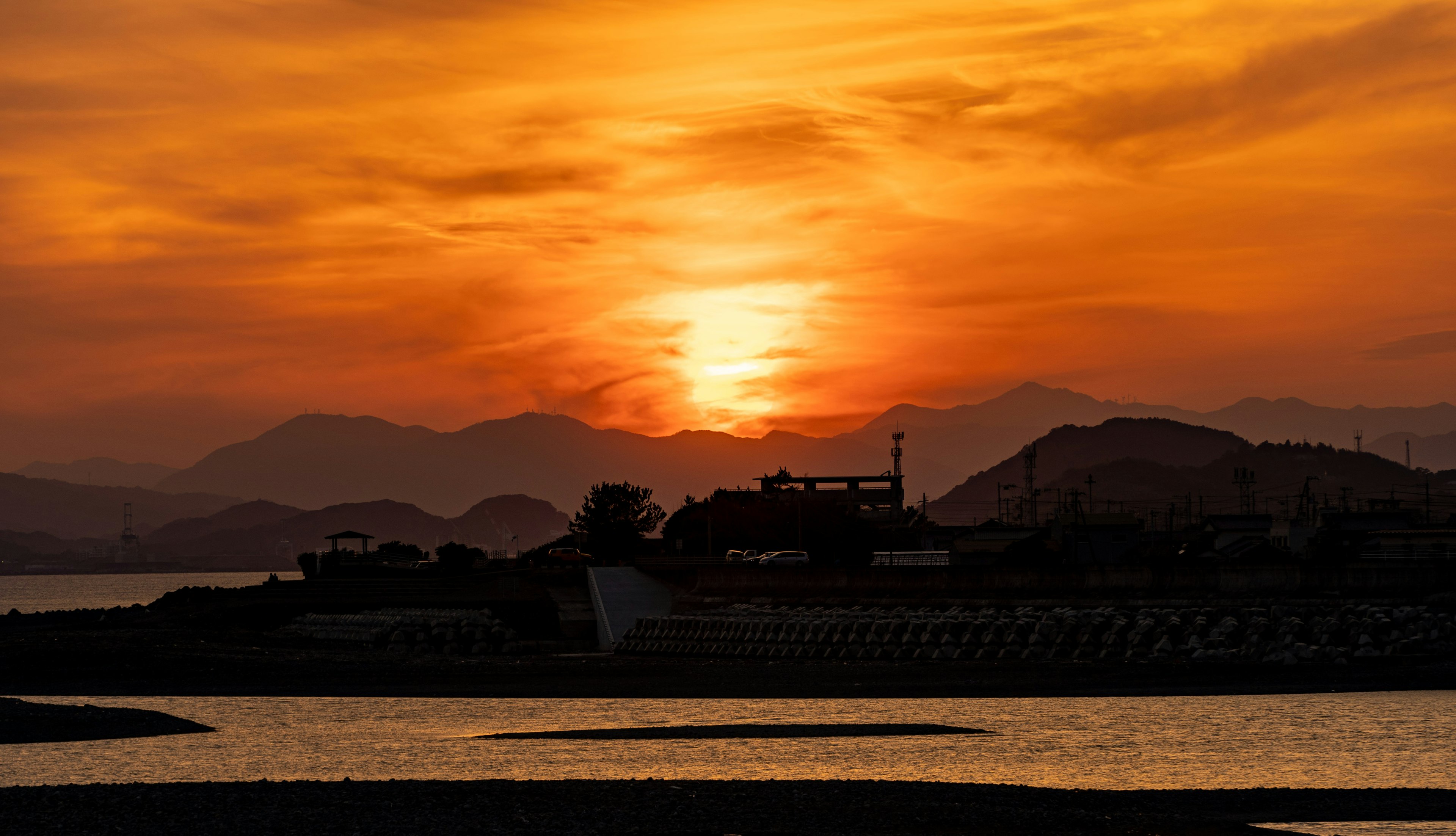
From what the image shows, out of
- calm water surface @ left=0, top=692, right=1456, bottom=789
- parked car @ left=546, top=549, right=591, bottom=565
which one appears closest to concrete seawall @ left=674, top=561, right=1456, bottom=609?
calm water surface @ left=0, top=692, right=1456, bottom=789

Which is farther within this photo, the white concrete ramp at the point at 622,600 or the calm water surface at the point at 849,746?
the white concrete ramp at the point at 622,600

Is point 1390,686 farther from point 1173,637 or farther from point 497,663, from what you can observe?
point 497,663

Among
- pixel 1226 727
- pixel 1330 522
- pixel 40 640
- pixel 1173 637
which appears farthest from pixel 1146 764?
pixel 1330 522

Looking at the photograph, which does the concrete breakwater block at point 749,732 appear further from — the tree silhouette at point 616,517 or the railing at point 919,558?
the tree silhouette at point 616,517

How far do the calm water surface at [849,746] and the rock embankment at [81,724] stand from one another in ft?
2.26

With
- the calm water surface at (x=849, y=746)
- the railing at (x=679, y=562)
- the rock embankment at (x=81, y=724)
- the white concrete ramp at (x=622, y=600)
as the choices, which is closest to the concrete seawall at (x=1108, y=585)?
the white concrete ramp at (x=622, y=600)

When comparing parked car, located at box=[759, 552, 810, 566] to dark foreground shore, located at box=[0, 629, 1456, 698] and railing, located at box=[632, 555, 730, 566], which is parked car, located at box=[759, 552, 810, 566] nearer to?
railing, located at box=[632, 555, 730, 566]

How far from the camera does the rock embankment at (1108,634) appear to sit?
39.8m

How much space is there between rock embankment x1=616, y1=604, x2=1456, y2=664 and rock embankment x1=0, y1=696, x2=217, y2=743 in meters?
26.6

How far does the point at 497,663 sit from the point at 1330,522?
203 feet

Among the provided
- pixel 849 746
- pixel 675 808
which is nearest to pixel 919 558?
pixel 849 746

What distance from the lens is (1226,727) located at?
24.0 meters

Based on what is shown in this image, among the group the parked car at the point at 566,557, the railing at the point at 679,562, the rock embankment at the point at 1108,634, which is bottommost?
the rock embankment at the point at 1108,634

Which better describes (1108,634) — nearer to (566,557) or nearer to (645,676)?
(645,676)
